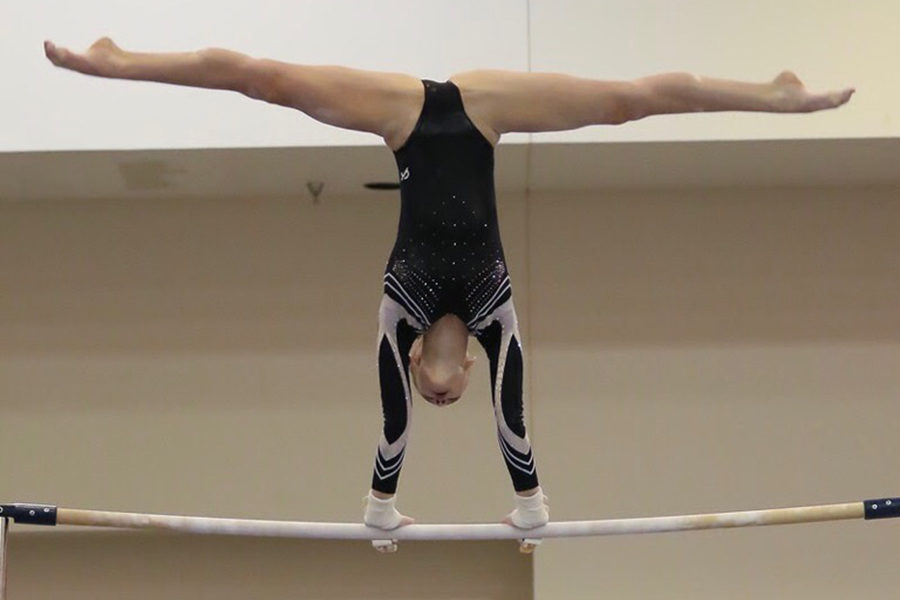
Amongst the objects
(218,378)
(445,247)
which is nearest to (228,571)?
(218,378)

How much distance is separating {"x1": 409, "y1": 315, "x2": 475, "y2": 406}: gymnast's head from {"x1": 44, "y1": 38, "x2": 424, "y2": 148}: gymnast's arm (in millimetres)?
544

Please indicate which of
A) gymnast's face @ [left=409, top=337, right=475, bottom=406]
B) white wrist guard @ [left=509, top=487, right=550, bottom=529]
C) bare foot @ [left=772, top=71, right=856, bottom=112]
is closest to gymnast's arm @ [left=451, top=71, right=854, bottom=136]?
bare foot @ [left=772, top=71, right=856, bottom=112]

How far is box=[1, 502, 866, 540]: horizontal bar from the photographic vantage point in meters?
3.35

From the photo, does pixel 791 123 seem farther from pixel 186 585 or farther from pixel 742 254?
pixel 186 585

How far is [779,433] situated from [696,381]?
0.51 metres

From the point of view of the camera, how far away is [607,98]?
2986 mm

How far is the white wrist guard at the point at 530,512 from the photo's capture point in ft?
10.8

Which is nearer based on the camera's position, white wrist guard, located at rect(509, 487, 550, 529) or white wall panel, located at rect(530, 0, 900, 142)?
white wrist guard, located at rect(509, 487, 550, 529)

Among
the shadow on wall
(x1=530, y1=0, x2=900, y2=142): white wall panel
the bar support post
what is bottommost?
the shadow on wall

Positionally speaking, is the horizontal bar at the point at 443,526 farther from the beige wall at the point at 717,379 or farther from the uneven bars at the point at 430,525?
the beige wall at the point at 717,379

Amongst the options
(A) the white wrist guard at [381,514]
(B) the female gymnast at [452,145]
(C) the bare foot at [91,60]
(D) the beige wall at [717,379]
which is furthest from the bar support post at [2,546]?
(D) the beige wall at [717,379]

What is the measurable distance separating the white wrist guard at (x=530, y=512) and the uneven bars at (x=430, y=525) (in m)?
0.02

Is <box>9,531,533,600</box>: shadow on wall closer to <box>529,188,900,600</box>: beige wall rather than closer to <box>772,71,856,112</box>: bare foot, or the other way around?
<box>529,188,900,600</box>: beige wall

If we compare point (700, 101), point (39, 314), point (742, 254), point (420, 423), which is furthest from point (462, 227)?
point (39, 314)
